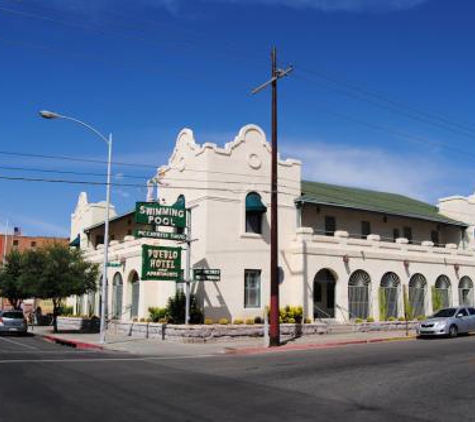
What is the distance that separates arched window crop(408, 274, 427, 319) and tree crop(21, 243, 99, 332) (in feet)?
63.3

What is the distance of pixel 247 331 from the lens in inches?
1125

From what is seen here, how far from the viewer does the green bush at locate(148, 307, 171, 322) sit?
102 ft

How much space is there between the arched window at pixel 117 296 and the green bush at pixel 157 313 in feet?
18.5

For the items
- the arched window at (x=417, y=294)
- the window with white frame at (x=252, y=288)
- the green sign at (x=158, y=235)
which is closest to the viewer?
the green sign at (x=158, y=235)

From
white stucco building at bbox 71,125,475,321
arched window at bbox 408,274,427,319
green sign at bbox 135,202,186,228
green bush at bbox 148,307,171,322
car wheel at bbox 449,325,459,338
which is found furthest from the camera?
arched window at bbox 408,274,427,319

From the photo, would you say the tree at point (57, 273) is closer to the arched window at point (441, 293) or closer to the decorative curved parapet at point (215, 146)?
the decorative curved parapet at point (215, 146)

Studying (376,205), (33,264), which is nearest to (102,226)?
(33,264)

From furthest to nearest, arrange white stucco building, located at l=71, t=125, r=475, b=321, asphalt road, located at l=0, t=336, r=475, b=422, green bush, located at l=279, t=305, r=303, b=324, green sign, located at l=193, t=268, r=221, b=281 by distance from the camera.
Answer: white stucco building, located at l=71, t=125, r=475, b=321 → green bush, located at l=279, t=305, r=303, b=324 → green sign, located at l=193, t=268, r=221, b=281 → asphalt road, located at l=0, t=336, r=475, b=422

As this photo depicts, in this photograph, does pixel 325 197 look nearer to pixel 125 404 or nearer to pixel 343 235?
pixel 343 235

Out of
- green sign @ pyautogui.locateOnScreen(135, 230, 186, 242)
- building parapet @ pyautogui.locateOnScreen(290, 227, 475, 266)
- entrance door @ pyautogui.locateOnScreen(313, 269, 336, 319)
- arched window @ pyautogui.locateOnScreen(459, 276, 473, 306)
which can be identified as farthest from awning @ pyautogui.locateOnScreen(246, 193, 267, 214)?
arched window @ pyautogui.locateOnScreen(459, 276, 473, 306)

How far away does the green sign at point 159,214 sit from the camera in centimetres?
2794

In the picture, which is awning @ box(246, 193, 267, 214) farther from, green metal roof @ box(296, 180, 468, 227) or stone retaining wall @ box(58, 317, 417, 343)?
stone retaining wall @ box(58, 317, 417, 343)

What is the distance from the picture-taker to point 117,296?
1502 inches

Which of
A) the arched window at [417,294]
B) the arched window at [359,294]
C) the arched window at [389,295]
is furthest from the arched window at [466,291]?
the arched window at [359,294]
